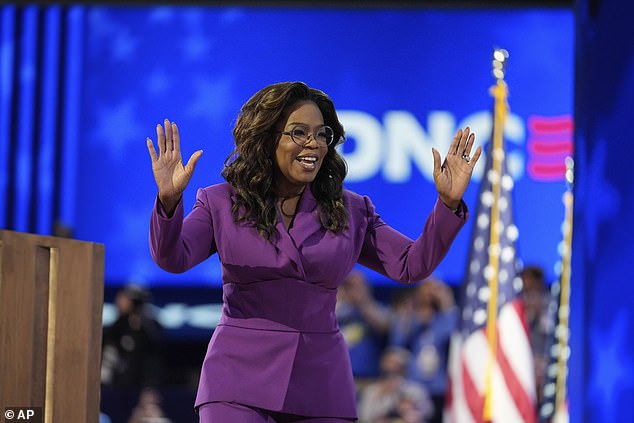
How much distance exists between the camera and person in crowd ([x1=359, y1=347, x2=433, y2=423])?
7.12 m

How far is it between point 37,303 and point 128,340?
521 cm

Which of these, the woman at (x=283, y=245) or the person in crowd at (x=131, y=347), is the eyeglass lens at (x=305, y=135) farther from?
the person in crowd at (x=131, y=347)

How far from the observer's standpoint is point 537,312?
22.9ft

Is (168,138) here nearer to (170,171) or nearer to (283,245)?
(170,171)

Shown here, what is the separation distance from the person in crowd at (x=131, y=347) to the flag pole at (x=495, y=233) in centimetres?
300

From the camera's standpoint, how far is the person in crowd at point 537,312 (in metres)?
6.73

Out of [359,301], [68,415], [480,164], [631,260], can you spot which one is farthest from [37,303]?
[480,164]

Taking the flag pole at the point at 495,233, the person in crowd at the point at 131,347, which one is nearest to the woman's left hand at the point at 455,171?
the flag pole at the point at 495,233

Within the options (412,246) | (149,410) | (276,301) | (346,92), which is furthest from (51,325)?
(346,92)

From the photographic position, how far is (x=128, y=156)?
378 inches

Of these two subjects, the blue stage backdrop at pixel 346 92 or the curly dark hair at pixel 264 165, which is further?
the blue stage backdrop at pixel 346 92

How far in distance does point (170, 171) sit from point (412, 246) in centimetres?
62

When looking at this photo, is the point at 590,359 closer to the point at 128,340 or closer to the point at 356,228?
the point at 356,228

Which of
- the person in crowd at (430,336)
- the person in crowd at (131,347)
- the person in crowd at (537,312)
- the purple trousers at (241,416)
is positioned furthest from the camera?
the person in crowd at (131,347)
